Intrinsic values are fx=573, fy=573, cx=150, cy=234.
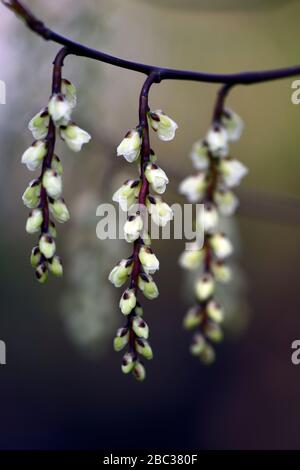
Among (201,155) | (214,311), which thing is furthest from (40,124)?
(214,311)

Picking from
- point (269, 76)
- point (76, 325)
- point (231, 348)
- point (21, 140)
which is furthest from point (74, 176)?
point (231, 348)

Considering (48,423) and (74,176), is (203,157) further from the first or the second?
(48,423)

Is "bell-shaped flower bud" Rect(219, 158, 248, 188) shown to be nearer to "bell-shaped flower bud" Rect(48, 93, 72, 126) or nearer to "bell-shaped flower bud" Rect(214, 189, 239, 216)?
"bell-shaped flower bud" Rect(214, 189, 239, 216)

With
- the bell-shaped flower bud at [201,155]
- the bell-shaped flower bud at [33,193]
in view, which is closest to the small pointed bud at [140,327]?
the bell-shaped flower bud at [33,193]

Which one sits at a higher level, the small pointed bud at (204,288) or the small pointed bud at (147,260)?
the small pointed bud at (204,288)

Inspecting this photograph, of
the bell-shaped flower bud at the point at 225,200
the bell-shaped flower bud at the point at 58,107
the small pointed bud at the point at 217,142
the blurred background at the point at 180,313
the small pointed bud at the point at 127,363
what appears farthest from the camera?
the blurred background at the point at 180,313

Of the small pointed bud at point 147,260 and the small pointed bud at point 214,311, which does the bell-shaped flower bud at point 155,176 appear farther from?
the small pointed bud at point 214,311
